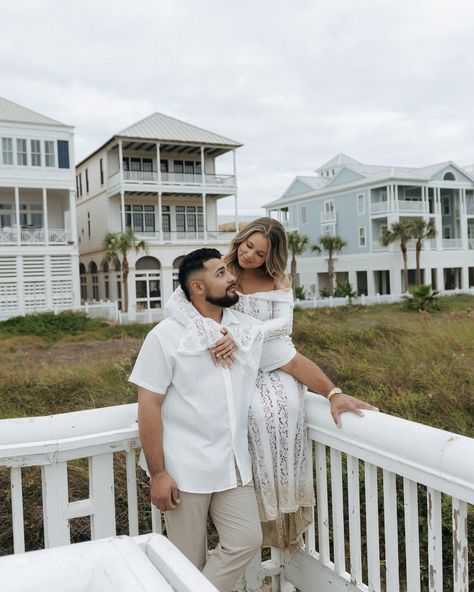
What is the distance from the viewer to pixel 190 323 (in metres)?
2.30

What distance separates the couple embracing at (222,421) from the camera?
2.25 metres

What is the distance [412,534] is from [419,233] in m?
35.0

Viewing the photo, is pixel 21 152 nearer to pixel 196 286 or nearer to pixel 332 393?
pixel 196 286

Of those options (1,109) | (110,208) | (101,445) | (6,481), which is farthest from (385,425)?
(110,208)

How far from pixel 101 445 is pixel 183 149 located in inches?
1277

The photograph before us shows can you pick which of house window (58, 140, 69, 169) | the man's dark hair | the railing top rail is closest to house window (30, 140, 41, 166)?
house window (58, 140, 69, 169)

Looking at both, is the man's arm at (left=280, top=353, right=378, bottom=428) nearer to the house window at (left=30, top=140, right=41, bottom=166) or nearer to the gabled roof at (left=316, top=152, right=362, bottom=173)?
the house window at (left=30, top=140, right=41, bottom=166)

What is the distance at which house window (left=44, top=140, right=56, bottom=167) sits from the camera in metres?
27.0

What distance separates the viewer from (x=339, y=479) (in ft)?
7.73

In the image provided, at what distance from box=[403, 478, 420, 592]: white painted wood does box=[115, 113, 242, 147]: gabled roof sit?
3071 centimetres

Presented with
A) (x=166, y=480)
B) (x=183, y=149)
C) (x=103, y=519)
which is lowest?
(x=103, y=519)

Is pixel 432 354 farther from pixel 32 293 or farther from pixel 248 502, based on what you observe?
pixel 32 293

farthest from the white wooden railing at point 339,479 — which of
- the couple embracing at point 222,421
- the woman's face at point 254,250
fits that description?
the woman's face at point 254,250

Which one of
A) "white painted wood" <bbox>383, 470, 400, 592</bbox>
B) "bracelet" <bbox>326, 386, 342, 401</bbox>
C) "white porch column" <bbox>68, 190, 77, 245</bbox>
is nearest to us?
"white painted wood" <bbox>383, 470, 400, 592</bbox>
